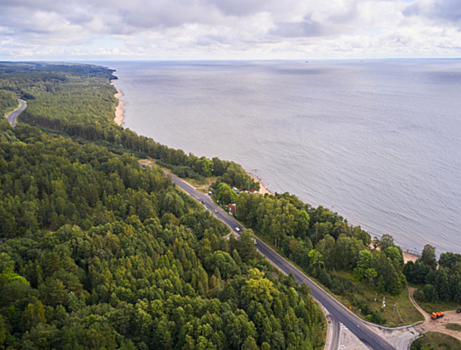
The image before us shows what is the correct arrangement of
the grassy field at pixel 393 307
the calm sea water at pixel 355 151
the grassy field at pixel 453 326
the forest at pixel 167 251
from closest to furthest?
the forest at pixel 167 251, the grassy field at pixel 453 326, the grassy field at pixel 393 307, the calm sea water at pixel 355 151

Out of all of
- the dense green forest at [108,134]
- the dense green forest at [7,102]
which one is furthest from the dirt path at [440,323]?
the dense green forest at [7,102]

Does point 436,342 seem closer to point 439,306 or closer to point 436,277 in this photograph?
point 439,306

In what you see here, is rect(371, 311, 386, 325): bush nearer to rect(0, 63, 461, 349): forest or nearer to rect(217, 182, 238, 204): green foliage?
rect(0, 63, 461, 349): forest

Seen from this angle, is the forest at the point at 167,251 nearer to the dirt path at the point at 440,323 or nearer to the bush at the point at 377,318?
the bush at the point at 377,318

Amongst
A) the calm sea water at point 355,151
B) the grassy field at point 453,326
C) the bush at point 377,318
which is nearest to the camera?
the grassy field at point 453,326


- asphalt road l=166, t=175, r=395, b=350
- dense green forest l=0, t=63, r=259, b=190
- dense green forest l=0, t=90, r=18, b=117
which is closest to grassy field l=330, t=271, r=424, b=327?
asphalt road l=166, t=175, r=395, b=350

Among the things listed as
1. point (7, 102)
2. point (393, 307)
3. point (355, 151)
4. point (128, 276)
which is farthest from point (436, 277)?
point (7, 102)

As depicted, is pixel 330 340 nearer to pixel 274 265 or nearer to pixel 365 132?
pixel 274 265
